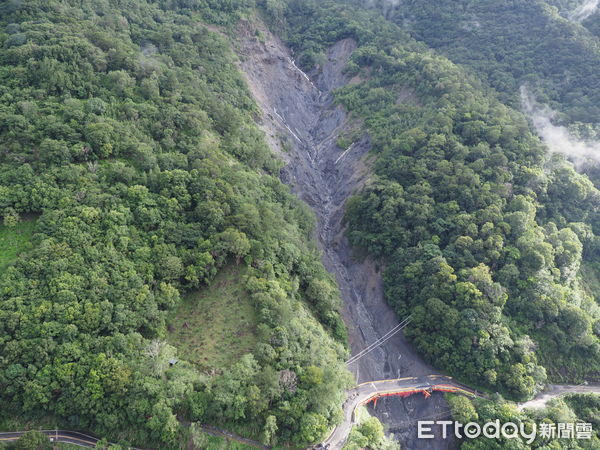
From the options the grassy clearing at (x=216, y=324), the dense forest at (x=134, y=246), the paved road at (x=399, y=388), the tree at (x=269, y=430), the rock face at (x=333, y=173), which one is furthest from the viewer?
the rock face at (x=333, y=173)

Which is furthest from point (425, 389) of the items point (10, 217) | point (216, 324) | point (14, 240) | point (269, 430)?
point (10, 217)

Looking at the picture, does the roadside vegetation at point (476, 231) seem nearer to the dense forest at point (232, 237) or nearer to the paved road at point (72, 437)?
the dense forest at point (232, 237)

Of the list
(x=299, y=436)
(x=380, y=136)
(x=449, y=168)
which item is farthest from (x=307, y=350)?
(x=380, y=136)

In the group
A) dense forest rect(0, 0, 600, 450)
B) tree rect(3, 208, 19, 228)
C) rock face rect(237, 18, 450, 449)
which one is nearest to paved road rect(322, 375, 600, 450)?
rock face rect(237, 18, 450, 449)

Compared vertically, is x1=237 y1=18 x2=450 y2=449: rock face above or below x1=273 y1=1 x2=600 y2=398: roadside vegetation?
below

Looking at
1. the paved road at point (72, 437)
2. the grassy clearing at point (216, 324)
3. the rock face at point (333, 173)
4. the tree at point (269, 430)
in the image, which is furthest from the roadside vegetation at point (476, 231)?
→ the paved road at point (72, 437)

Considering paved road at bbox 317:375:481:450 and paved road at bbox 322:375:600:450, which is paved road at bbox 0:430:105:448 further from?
paved road at bbox 322:375:600:450

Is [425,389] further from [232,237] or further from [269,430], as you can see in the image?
[232,237]

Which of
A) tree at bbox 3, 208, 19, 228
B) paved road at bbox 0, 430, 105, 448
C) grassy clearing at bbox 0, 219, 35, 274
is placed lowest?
paved road at bbox 0, 430, 105, 448

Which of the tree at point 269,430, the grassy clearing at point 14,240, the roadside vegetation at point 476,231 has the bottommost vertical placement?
the grassy clearing at point 14,240
